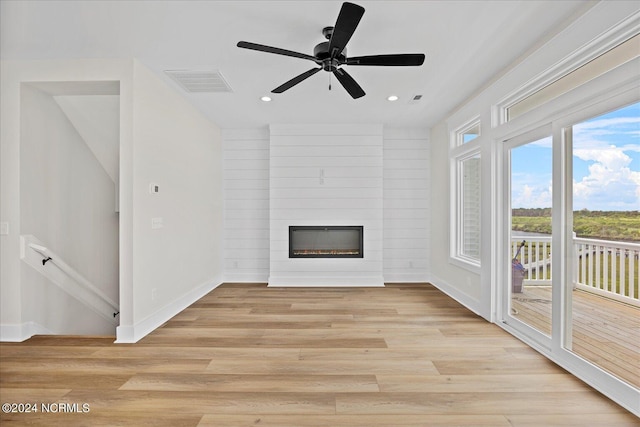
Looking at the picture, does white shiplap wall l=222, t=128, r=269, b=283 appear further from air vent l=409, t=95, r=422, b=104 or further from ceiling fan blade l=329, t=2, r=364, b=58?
ceiling fan blade l=329, t=2, r=364, b=58

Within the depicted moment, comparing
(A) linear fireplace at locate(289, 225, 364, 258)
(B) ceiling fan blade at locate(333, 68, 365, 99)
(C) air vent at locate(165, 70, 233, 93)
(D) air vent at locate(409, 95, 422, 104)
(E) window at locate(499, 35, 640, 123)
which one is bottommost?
(A) linear fireplace at locate(289, 225, 364, 258)

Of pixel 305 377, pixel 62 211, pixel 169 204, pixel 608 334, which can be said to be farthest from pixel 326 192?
pixel 608 334

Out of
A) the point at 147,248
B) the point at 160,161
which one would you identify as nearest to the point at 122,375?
the point at 147,248

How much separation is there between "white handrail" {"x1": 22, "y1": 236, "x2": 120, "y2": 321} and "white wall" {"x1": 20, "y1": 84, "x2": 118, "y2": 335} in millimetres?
66

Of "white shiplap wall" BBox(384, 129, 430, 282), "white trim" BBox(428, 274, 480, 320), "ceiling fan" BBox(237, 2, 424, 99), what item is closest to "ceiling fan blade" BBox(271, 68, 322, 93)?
"ceiling fan" BBox(237, 2, 424, 99)

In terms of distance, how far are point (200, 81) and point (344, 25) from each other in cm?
209

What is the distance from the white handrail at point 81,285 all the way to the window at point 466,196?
4619 millimetres

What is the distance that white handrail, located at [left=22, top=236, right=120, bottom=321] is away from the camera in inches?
122

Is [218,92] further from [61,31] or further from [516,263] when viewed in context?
[516,263]

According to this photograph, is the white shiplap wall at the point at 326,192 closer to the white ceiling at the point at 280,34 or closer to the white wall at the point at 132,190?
the white ceiling at the point at 280,34

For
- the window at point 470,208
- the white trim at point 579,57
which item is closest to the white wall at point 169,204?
the white trim at point 579,57

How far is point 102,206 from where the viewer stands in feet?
12.9

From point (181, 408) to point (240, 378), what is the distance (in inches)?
17.7

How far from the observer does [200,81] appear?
11.4ft
